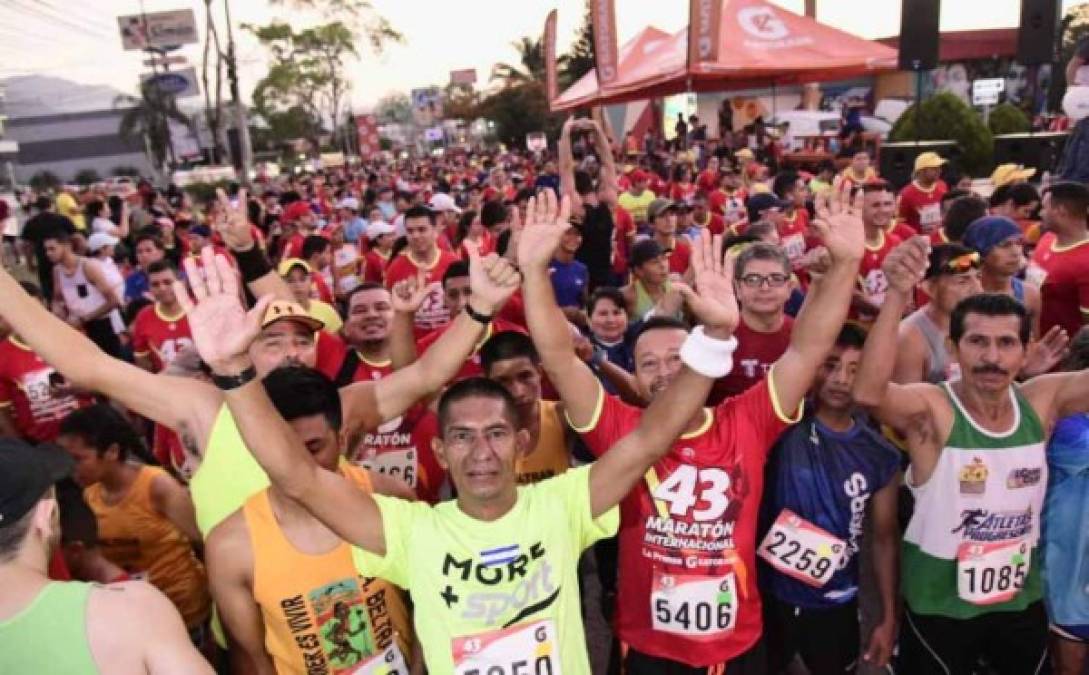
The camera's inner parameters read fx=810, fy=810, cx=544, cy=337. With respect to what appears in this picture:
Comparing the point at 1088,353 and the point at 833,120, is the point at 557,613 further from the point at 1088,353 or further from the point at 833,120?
the point at 833,120

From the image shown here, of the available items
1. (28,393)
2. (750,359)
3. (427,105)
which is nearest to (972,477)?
(750,359)

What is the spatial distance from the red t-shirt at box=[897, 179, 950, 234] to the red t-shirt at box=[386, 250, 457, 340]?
475cm

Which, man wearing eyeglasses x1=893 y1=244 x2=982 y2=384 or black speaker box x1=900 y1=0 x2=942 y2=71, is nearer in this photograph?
man wearing eyeglasses x1=893 y1=244 x2=982 y2=384

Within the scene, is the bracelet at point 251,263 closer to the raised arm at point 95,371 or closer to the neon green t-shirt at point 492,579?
the raised arm at point 95,371

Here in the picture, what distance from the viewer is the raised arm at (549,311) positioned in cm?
266

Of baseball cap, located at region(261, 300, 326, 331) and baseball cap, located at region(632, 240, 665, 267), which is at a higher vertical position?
baseball cap, located at region(261, 300, 326, 331)

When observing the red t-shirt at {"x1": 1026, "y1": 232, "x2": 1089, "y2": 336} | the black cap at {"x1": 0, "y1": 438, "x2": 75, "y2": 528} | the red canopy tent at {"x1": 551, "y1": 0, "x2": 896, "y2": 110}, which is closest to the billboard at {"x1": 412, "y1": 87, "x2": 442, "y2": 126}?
the red canopy tent at {"x1": 551, "y1": 0, "x2": 896, "y2": 110}

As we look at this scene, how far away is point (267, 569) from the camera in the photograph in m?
2.37

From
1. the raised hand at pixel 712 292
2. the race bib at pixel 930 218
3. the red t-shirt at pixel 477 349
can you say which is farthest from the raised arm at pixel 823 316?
the race bib at pixel 930 218

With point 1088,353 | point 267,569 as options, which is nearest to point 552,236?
point 267,569

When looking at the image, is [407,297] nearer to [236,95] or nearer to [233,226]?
[233,226]

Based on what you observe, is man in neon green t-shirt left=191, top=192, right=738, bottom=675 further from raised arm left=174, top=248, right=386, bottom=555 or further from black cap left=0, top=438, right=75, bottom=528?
black cap left=0, top=438, right=75, bottom=528

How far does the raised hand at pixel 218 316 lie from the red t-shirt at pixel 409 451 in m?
1.78

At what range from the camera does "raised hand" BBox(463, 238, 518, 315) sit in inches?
109
